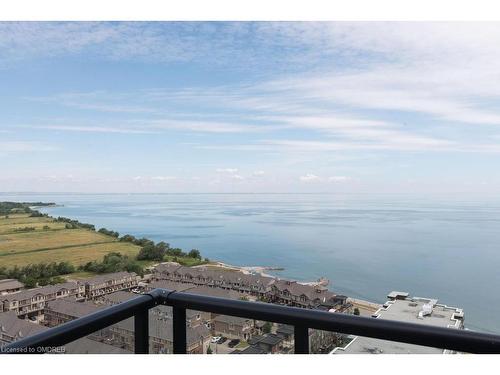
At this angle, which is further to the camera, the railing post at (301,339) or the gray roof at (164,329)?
the gray roof at (164,329)

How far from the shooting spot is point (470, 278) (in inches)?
221

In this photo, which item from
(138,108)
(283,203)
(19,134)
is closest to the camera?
(19,134)

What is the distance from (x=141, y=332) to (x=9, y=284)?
18.2ft

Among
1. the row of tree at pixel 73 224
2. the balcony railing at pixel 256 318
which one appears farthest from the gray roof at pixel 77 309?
the row of tree at pixel 73 224

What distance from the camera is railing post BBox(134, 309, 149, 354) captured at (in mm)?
859

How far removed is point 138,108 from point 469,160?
10.9m

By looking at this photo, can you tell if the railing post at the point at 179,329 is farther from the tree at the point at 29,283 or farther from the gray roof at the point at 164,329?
the tree at the point at 29,283

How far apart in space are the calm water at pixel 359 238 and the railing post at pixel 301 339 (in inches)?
74.1

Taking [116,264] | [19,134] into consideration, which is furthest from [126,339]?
[19,134]

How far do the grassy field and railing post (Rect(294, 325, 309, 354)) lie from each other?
6.38 metres

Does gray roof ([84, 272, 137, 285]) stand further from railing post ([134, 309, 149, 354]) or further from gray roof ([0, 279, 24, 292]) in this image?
railing post ([134, 309, 149, 354])

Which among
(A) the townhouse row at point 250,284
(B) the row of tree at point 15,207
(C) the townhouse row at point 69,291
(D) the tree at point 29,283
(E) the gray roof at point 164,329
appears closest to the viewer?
Result: (E) the gray roof at point 164,329

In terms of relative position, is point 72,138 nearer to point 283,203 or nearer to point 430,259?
point 283,203

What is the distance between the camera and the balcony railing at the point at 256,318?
641 millimetres
